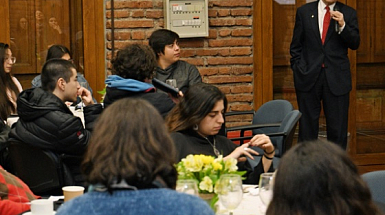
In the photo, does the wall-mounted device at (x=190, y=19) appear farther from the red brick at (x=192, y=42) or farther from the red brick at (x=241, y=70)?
the red brick at (x=241, y=70)

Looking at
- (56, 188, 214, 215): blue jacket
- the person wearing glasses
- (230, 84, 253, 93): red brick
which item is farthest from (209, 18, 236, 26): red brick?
(56, 188, 214, 215): blue jacket

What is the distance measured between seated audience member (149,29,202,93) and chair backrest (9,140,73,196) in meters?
1.98

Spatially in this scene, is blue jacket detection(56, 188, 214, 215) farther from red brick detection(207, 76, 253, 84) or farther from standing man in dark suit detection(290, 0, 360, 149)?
red brick detection(207, 76, 253, 84)

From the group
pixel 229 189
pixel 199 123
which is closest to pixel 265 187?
pixel 229 189

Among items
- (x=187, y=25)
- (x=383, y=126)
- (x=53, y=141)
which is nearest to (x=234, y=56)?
(x=187, y=25)

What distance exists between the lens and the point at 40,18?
7.12m

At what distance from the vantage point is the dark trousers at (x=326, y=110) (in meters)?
6.62

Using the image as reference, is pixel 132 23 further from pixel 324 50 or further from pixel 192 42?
pixel 324 50

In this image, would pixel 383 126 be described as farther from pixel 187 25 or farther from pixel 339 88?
pixel 187 25

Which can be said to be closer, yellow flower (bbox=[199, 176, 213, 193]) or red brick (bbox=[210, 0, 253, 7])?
Answer: yellow flower (bbox=[199, 176, 213, 193])

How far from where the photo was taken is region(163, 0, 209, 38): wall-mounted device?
7.01 metres

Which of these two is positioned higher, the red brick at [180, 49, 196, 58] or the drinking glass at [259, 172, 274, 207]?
the red brick at [180, 49, 196, 58]

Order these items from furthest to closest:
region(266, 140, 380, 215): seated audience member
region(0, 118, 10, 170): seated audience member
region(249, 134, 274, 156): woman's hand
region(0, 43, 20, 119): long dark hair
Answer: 1. region(0, 43, 20, 119): long dark hair
2. region(0, 118, 10, 170): seated audience member
3. region(249, 134, 274, 156): woman's hand
4. region(266, 140, 380, 215): seated audience member

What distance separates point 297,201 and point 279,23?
19.1 ft
